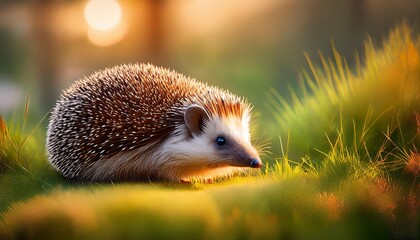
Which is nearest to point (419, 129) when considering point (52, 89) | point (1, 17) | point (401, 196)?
point (401, 196)

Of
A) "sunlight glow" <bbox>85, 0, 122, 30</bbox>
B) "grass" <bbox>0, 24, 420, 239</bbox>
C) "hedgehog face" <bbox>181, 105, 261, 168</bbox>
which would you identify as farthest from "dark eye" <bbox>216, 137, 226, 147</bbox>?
"sunlight glow" <bbox>85, 0, 122, 30</bbox>

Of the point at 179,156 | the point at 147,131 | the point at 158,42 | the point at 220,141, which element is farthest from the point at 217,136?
the point at 158,42

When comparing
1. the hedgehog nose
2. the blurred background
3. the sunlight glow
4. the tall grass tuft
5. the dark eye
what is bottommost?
the hedgehog nose

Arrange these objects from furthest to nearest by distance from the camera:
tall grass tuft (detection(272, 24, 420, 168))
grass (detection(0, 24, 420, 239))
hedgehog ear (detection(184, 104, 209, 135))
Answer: hedgehog ear (detection(184, 104, 209, 135)), tall grass tuft (detection(272, 24, 420, 168)), grass (detection(0, 24, 420, 239))

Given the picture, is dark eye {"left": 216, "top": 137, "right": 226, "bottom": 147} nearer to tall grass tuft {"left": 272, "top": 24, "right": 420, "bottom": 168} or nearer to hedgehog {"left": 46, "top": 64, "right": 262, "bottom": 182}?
hedgehog {"left": 46, "top": 64, "right": 262, "bottom": 182}

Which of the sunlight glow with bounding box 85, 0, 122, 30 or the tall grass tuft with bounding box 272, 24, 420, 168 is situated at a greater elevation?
the sunlight glow with bounding box 85, 0, 122, 30

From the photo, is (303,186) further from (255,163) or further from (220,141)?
(220,141)

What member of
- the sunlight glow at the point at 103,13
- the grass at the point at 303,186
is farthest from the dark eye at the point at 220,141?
the sunlight glow at the point at 103,13

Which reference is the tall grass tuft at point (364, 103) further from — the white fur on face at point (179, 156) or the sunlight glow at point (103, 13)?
the sunlight glow at point (103, 13)
